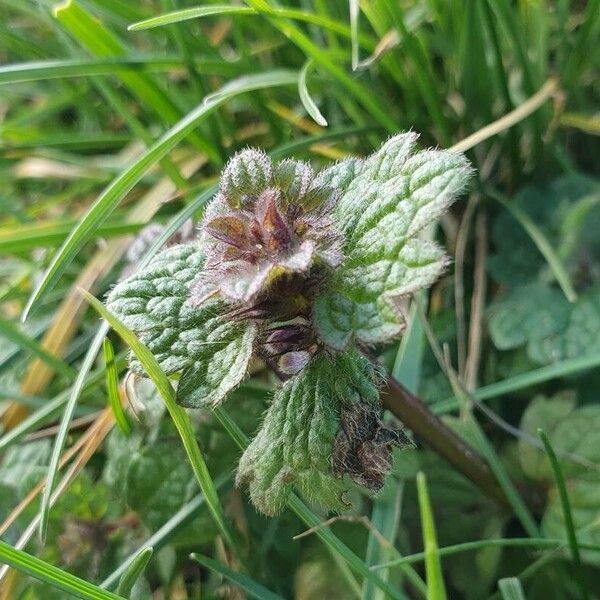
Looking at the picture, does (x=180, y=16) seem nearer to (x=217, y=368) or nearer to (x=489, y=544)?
(x=217, y=368)

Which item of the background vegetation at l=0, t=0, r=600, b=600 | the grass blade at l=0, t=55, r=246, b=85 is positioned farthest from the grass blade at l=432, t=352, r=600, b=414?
the grass blade at l=0, t=55, r=246, b=85

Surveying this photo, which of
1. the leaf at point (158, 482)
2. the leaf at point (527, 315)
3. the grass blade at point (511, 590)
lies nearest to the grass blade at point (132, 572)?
the leaf at point (158, 482)

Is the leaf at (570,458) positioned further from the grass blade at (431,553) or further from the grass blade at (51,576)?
the grass blade at (51,576)

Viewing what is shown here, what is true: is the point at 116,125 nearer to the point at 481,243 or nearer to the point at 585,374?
the point at 481,243

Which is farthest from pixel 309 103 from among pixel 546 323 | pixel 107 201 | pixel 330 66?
pixel 546 323

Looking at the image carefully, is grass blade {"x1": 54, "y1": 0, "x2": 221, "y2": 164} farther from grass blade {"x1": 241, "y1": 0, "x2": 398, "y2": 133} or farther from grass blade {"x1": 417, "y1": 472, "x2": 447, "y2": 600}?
grass blade {"x1": 417, "y1": 472, "x2": 447, "y2": 600}

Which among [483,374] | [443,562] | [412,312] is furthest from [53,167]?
[443,562]
